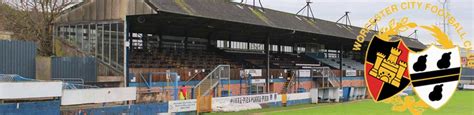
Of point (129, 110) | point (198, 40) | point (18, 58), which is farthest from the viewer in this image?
point (198, 40)

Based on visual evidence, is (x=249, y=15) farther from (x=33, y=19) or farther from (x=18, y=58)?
(x=18, y=58)

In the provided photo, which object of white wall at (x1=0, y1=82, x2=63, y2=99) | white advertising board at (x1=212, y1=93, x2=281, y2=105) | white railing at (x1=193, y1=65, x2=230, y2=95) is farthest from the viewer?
white railing at (x1=193, y1=65, x2=230, y2=95)

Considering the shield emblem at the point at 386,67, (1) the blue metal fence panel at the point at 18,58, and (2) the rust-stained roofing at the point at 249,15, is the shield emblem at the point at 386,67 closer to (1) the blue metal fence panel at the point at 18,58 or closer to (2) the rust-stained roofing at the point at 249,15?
(2) the rust-stained roofing at the point at 249,15

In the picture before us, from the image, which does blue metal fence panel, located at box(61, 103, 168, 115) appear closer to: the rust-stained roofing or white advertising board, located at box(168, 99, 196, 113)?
white advertising board, located at box(168, 99, 196, 113)

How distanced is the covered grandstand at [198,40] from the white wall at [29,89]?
8.10 metres

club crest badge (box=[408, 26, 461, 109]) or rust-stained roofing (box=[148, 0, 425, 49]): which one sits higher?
rust-stained roofing (box=[148, 0, 425, 49])

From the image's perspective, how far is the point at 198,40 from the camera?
1699 inches

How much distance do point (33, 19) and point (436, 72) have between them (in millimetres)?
23309

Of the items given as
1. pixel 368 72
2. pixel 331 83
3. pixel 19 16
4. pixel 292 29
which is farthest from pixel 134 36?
pixel 368 72

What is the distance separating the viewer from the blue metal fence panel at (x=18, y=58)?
81.3 feet

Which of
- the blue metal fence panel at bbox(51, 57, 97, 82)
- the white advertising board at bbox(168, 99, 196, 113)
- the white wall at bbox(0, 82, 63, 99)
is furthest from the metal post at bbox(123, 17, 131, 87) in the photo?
the white wall at bbox(0, 82, 63, 99)

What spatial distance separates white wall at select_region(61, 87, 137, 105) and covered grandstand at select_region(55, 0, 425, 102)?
4463 millimetres

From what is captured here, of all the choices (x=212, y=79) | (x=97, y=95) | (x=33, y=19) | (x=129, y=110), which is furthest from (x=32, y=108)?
(x=33, y=19)

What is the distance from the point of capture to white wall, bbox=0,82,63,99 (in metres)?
17.8
